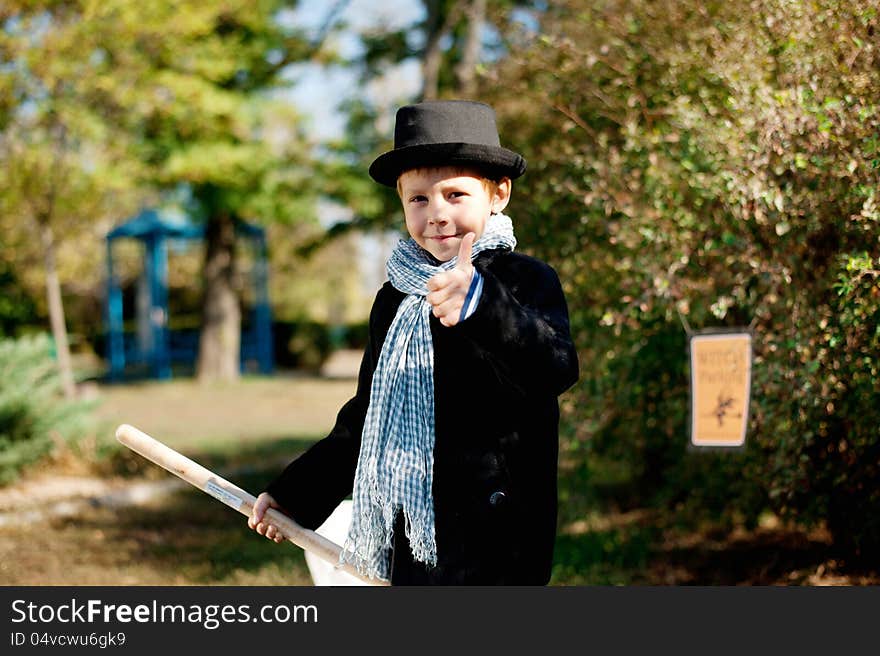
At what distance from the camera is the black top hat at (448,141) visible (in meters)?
2.06

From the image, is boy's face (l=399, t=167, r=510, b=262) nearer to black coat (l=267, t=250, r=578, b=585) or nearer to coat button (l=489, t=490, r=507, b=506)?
black coat (l=267, t=250, r=578, b=585)

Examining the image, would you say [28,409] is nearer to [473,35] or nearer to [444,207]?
[444,207]

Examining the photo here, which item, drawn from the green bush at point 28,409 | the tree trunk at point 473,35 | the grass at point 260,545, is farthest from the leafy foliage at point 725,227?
the green bush at point 28,409

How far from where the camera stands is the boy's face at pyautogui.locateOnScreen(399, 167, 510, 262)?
6.86 ft

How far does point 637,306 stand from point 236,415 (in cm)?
835

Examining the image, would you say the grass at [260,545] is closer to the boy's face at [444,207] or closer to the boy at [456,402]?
the boy at [456,402]

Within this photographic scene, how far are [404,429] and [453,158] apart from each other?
617 mm

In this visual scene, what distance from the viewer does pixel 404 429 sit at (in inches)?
81.3

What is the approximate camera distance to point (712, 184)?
350cm

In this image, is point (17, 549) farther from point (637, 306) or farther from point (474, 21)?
point (474, 21)

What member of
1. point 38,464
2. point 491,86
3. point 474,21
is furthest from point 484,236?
point 474,21

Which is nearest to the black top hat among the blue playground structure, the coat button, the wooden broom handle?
the coat button

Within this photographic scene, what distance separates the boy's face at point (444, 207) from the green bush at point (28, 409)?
529 cm

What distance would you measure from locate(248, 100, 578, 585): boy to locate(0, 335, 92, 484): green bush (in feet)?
17.0
